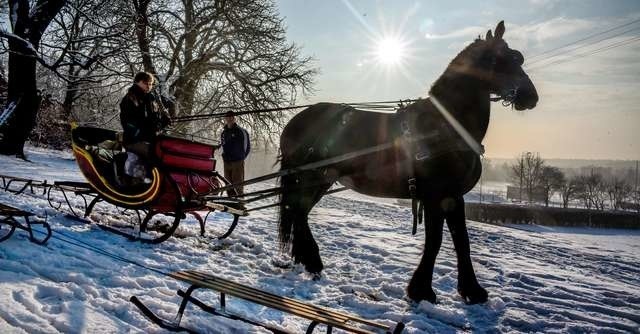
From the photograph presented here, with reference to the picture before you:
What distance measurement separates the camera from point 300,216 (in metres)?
4.77

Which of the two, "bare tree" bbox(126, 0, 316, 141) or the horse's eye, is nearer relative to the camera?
the horse's eye

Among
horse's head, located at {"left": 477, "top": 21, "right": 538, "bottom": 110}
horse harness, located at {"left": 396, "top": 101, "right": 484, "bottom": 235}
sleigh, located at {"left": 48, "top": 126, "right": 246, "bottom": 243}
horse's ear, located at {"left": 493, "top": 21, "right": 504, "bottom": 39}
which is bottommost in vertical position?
sleigh, located at {"left": 48, "top": 126, "right": 246, "bottom": 243}

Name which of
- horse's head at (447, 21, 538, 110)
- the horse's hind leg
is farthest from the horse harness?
the horse's hind leg

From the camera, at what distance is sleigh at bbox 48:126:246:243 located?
5.18 metres

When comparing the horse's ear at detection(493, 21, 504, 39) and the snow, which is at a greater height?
the horse's ear at detection(493, 21, 504, 39)

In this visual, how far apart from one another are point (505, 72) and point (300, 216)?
8.71 ft

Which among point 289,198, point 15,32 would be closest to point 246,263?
point 289,198

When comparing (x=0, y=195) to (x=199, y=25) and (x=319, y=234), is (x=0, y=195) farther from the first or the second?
(x=199, y=25)

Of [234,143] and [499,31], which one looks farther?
[234,143]

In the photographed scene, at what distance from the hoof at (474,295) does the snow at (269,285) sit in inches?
2.9

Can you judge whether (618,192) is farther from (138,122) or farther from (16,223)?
(16,223)

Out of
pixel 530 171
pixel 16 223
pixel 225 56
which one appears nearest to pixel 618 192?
pixel 530 171

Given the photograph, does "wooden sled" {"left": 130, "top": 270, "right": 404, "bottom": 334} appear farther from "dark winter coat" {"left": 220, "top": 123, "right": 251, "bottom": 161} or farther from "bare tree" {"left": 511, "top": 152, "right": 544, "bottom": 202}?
"bare tree" {"left": 511, "top": 152, "right": 544, "bottom": 202}

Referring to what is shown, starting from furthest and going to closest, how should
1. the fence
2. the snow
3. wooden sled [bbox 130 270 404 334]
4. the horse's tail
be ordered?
the fence, the horse's tail, the snow, wooden sled [bbox 130 270 404 334]
